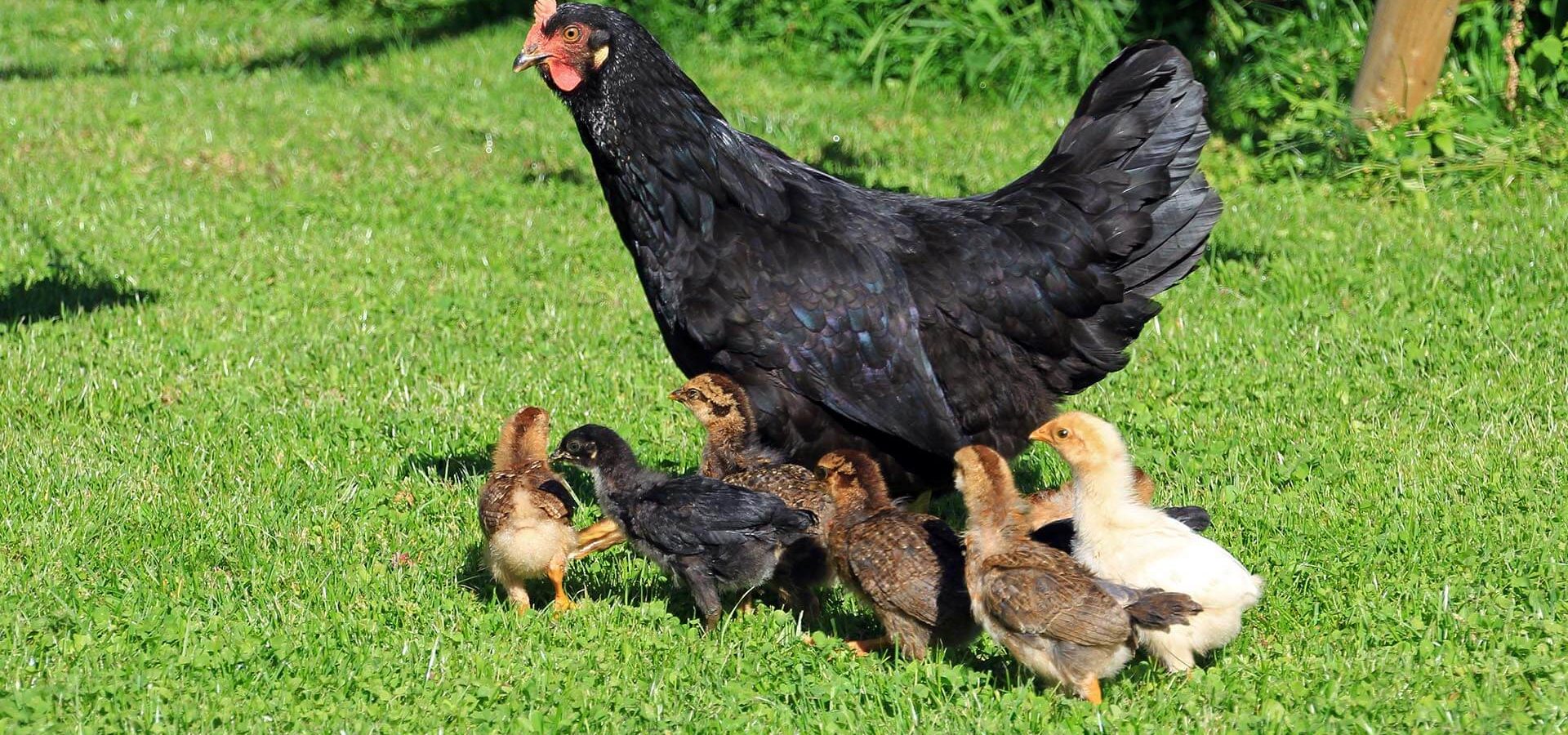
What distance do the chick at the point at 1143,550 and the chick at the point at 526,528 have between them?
5.40 ft

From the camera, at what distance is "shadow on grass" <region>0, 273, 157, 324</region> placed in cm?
799

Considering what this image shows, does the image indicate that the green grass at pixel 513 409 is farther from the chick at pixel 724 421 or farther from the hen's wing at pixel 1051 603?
the chick at pixel 724 421

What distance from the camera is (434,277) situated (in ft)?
29.3

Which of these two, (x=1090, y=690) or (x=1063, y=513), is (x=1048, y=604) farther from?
(x=1063, y=513)

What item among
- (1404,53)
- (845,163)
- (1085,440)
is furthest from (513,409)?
(1404,53)

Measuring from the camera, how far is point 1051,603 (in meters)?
4.33

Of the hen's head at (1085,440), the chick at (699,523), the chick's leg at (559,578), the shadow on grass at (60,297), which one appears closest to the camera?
the hen's head at (1085,440)

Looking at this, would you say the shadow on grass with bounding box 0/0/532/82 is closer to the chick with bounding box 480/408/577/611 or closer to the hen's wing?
the chick with bounding box 480/408/577/611

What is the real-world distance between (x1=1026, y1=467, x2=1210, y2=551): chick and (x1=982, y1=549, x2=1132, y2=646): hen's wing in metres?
0.51

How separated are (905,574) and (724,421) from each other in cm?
102

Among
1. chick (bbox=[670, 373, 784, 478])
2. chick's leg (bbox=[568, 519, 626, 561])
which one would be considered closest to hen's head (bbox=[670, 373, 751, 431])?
chick (bbox=[670, 373, 784, 478])

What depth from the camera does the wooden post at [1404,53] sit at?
9.34 metres

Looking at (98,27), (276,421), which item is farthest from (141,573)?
(98,27)

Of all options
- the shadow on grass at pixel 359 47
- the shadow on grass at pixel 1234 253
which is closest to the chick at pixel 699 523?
the shadow on grass at pixel 1234 253
